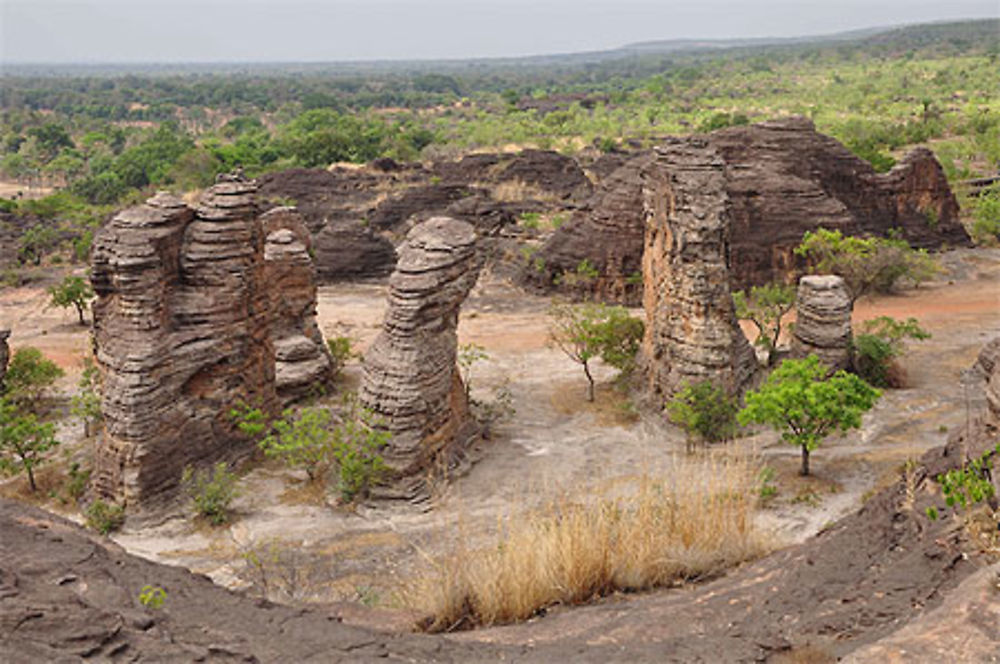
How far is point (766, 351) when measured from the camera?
2220 cm

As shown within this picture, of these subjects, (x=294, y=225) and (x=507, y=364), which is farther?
(x=507, y=364)

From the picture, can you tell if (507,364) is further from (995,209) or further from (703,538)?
(995,209)

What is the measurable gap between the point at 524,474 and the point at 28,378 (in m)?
12.2

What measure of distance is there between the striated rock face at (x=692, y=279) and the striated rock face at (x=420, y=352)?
175 inches

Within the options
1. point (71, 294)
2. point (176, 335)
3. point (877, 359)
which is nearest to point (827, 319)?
point (877, 359)

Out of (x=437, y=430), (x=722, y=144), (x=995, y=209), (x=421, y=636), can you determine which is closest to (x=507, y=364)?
(x=437, y=430)

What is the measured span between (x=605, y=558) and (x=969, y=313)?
77.8ft

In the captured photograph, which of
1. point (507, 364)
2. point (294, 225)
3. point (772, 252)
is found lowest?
point (507, 364)

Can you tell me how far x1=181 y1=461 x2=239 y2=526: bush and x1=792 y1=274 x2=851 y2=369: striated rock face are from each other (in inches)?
499

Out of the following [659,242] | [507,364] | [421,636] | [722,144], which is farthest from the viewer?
[722,144]

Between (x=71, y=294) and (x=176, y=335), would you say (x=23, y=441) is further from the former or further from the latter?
(x=71, y=294)

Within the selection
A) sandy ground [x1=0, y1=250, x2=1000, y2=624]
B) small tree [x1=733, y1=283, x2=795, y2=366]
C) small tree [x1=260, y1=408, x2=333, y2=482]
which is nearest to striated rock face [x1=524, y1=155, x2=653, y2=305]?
sandy ground [x1=0, y1=250, x2=1000, y2=624]

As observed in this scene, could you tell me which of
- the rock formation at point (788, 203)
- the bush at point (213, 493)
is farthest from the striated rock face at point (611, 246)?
the bush at point (213, 493)

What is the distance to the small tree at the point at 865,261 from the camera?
2430 cm
